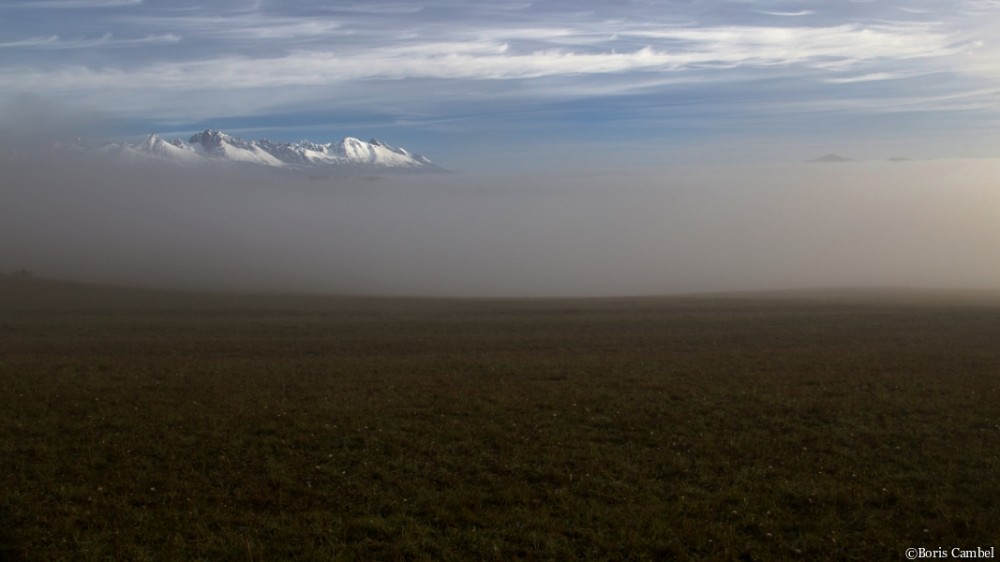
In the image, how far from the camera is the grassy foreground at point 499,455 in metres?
9.92

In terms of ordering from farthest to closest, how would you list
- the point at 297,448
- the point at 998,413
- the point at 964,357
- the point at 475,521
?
1. the point at 964,357
2. the point at 998,413
3. the point at 297,448
4. the point at 475,521

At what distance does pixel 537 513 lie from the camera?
1071 cm

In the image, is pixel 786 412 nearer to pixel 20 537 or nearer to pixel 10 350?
pixel 20 537

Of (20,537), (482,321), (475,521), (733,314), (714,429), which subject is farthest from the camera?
(733,314)

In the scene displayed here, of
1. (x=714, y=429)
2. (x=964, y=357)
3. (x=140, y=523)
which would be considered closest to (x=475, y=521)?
(x=140, y=523)

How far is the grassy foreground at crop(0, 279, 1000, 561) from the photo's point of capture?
9.92 m

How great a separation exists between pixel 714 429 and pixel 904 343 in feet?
68.9

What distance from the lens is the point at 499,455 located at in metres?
13.5

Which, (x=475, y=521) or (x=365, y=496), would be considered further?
(x=365, y=496)

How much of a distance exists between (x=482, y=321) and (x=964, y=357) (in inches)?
1019

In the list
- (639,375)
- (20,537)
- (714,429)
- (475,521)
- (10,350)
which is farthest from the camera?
(10,350)

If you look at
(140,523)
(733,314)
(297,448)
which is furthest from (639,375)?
(733,314)

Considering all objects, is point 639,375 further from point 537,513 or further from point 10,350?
point 10,350

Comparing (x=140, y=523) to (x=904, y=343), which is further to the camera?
(x=904, y=343)
